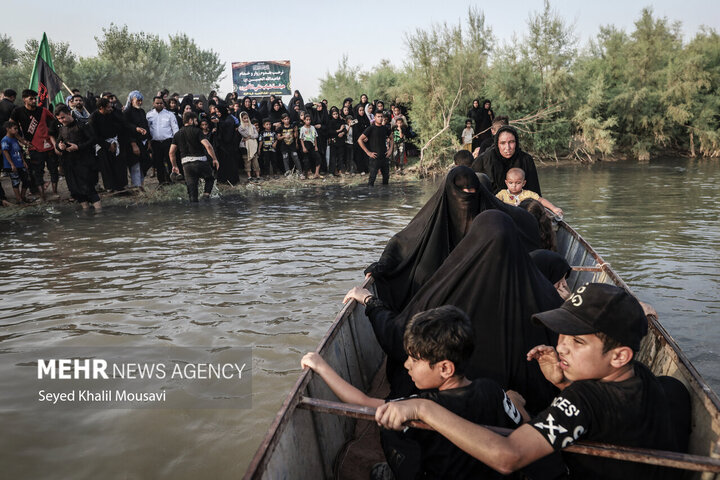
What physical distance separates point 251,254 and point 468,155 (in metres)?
3.63

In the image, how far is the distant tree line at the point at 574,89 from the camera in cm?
1839

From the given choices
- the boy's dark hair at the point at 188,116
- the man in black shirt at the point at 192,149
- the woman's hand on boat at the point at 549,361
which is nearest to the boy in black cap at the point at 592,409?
the woman's hand on boat at the point at 549,361

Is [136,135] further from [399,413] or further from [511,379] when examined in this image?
[399,413]

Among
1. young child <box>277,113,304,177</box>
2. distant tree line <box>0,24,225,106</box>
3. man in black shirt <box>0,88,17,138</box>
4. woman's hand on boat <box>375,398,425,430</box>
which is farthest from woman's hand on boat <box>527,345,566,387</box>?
distant tree line <box>0,24,225,106</box>

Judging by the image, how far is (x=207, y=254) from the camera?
7469 millimetres

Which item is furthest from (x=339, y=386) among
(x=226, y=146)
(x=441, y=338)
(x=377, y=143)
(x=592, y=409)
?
(x=226, y=146)

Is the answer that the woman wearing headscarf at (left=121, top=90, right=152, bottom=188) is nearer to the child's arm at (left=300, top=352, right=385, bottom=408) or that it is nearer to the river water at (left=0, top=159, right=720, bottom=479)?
the river water at (left=0, top=159, right=720, bottom=479)

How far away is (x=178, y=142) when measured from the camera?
10.6 meters

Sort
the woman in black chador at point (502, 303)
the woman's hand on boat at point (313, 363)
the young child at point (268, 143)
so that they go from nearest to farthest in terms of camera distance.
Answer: the woman's hand on boat at point (313, 363), the woman in black chador at point (502, 303), the young child at point (268, 143)

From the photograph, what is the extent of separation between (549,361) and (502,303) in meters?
0.37

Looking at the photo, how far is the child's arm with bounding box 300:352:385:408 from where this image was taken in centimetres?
Result: 220

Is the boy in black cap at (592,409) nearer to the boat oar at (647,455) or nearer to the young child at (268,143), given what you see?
the boat oar at (647,455)

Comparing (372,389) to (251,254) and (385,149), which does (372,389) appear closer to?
(251,254)

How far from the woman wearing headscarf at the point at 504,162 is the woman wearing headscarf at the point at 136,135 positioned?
861 centimetres
